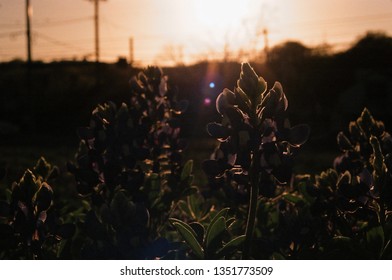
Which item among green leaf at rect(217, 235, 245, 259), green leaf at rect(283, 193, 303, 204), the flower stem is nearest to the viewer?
the flower stem

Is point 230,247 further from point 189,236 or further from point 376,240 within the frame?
point 376,240

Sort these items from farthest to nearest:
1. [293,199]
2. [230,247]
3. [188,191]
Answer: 1. [188,191]
2. [293,199]
3. [230,247]

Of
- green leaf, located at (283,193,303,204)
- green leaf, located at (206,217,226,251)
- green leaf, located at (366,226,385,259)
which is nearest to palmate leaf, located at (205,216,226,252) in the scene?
green leaf, located at (206,217,226,251)

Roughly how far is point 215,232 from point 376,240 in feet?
1.64

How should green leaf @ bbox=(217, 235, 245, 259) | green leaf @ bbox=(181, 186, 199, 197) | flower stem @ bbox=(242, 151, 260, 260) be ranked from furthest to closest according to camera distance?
1. green leaf @ bbox=(181, 186, 199, 197)
2. green leaf @ bbox=(217, 235, 245, 259)
3. flower stem @ bbox=(242, 151, 260, 260)

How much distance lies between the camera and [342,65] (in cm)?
2094

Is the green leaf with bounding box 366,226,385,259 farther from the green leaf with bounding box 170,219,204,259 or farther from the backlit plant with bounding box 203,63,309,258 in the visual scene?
the green leaf with bounding box 170,219,204,259

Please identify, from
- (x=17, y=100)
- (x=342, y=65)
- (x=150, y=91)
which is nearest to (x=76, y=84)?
(x=17, y=100)

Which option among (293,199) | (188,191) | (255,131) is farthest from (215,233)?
(188,191)

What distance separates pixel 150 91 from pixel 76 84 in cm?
2517

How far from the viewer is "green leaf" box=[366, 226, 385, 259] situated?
5.32ft

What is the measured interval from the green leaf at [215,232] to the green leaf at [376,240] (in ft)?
1.53

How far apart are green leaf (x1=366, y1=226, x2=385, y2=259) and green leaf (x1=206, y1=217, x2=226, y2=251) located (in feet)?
1.53

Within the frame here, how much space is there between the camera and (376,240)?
163cm
